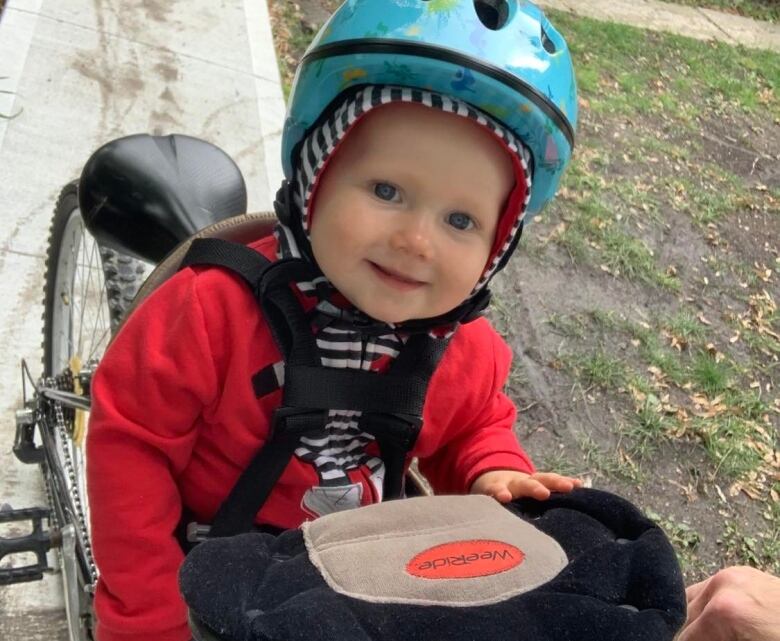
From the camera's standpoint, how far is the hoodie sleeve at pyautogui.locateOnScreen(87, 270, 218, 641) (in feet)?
4.73

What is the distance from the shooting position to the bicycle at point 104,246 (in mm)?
1941

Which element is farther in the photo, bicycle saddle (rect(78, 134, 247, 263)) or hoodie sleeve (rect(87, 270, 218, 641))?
bicycle saddle (rect(78, 134, 247, 263))

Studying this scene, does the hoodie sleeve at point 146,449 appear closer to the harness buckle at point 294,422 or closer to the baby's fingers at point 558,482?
the harness buckle at point 294,422

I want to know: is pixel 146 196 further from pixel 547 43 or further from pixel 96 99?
pixel 96 99

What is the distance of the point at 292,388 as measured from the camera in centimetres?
145

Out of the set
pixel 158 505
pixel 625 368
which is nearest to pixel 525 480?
pixel 158 505

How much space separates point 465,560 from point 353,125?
0.72m

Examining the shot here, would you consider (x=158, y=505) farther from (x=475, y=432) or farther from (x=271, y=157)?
(x=271, y=157)

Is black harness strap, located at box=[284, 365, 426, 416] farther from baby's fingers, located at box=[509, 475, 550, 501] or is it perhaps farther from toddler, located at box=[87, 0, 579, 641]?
baby's fingers, located at box=[509, 475, 550, 501]

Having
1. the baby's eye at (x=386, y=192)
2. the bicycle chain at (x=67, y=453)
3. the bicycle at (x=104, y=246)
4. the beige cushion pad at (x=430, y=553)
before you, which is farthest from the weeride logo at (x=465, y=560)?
the bicycle chain at (x=67, y=453)

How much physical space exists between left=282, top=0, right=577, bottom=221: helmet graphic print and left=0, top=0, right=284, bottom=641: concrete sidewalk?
1.78m

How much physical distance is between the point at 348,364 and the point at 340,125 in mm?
429

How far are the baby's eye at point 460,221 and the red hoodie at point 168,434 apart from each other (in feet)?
1.26

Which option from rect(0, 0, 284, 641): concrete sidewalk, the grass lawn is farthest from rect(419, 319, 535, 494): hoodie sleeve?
the grass lawn
